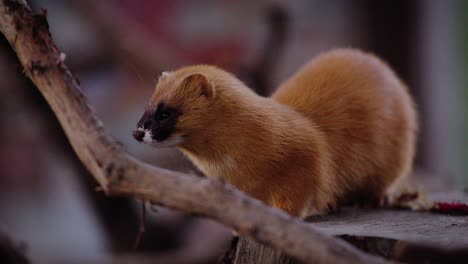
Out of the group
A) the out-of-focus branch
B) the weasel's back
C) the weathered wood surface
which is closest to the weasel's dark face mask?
the weathered wood surface

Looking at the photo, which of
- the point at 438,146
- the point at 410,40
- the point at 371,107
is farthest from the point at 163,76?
the point at 438,146

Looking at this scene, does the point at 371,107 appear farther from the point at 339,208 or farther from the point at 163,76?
the point at 163,76

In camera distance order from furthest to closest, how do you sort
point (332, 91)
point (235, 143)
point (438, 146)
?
point (438, 146) → point (332, 91) → point (235, 143)

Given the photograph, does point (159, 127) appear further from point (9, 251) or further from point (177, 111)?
point (9, 251)

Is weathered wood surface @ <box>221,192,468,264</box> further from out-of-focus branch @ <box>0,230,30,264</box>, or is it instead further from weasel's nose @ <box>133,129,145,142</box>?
out-of-focus branch @ <box>0,230,30,264</box>

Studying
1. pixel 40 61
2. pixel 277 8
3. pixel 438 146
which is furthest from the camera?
pixel 438 146

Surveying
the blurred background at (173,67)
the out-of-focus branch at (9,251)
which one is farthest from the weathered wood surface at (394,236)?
the blurred background at (173,67)
